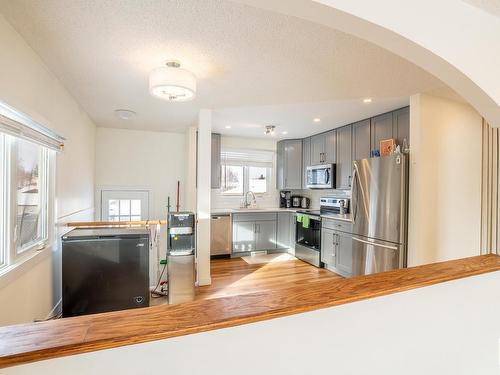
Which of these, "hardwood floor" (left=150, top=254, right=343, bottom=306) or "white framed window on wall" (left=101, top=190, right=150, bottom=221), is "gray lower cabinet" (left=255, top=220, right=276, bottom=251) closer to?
"hardwood floor" (left=150, top=254, right=343, bottom=306)

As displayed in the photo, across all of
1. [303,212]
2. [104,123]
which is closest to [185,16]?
[104,123]

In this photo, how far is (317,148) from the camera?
15.2 feet

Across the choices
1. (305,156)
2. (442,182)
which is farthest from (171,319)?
(305,156)

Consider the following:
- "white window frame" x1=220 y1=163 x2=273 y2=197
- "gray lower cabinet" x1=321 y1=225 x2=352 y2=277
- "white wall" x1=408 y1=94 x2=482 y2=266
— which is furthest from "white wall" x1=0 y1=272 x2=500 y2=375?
"white window frame" x1=220 y1=163 x2=273 y2=197

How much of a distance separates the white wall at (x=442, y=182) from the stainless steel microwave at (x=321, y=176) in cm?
153

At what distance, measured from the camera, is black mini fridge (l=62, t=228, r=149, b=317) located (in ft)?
7.50

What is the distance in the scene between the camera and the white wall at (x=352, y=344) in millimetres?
677

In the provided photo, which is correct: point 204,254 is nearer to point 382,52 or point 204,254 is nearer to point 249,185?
point 249,185

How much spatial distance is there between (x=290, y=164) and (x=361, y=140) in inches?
66.3

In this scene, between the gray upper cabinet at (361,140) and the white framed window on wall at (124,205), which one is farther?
the white framed window on wall at (124,205)

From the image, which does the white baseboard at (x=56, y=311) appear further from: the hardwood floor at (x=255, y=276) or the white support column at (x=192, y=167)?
the white support column at (x=192, y=167)

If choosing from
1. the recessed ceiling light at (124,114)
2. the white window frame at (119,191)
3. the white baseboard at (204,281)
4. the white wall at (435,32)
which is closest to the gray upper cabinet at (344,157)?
the white wall at (435,32)

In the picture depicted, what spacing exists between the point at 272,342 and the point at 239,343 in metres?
0.11

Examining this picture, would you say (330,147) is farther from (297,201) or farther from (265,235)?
(265,235)
